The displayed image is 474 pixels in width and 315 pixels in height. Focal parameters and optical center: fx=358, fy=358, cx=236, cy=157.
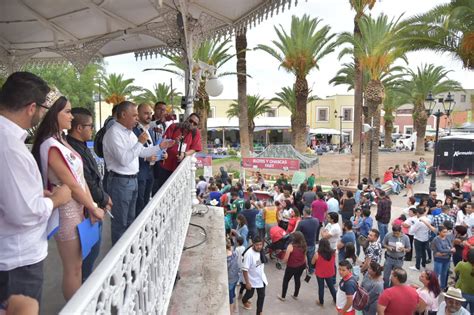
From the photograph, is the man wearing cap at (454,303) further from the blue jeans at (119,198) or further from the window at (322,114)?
the window at (322,114)

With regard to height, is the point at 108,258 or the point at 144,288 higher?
the point at 108,258

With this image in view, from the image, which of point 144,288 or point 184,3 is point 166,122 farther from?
point 144,288

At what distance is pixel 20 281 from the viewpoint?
6.08 ft

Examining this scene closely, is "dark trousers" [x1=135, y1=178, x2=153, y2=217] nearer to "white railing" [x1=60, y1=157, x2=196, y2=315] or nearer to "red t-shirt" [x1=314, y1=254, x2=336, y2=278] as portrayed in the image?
"white railing" [x1=60, y1=157, x2=196, y2=315]

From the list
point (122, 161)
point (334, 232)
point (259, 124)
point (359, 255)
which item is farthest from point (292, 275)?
point (259, 124)

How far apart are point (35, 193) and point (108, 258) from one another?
500 mm

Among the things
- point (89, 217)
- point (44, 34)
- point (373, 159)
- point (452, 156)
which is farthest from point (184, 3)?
point (452, 156)

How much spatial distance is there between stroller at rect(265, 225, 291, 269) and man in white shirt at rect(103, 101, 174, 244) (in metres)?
5.86

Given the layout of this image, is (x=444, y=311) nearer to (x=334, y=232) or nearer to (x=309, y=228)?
(x=334, y=232)

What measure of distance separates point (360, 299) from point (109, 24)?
22.7 feet

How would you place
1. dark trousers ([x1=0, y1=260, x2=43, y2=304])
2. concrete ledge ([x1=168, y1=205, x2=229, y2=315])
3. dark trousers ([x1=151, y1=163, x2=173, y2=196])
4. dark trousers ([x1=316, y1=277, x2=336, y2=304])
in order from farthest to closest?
dark trousers ([x1=316, y1=277, x2=336, y2=304]) → dark trousers ([x1=151, y1=163, x2=173, y2=196]) → concrete ledge ([x1=168, y1=205, x2=229, y2=315]) → dark trousers ([x1=0, y1=260, x2=43, y2=304])

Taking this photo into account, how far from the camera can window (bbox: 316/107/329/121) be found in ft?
194

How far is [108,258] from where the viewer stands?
5.55 feet

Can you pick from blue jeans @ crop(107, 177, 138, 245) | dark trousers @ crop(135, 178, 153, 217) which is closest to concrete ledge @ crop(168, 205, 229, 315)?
dark trousers @ crop(135, 178, 153, 217)
